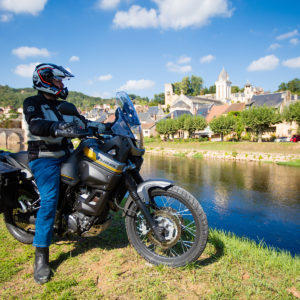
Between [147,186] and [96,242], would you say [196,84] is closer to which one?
[96,242]

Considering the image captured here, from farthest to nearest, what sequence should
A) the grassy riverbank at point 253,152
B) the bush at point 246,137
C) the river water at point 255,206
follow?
the bush at point 246,137 → the grassy riverbank at point 253,152 → the river water at point 255,206

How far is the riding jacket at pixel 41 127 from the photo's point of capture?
2641 mm

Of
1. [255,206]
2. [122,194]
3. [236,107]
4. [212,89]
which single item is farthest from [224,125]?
[212,89]

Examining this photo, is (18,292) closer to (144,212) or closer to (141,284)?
(141,284)

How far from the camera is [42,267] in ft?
8.95

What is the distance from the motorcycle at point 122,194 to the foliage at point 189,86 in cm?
12427

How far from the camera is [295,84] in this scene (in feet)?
354

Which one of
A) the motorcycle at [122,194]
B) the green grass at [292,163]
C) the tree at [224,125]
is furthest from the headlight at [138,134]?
the tree at [224,125]

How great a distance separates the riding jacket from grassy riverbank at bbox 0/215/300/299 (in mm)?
1312

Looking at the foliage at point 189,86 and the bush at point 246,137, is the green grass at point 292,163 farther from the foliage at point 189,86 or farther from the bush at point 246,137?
the foliage at point 189,86

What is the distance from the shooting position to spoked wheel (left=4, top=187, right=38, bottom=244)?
3293 mm

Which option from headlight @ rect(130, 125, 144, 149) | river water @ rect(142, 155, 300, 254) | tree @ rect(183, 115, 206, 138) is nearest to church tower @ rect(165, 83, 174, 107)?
tree @ rect(183, 115, 206, 138)

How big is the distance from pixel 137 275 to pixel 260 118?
1791 inches

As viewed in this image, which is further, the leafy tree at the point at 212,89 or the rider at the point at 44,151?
the leafy tree at the point at 212,89
